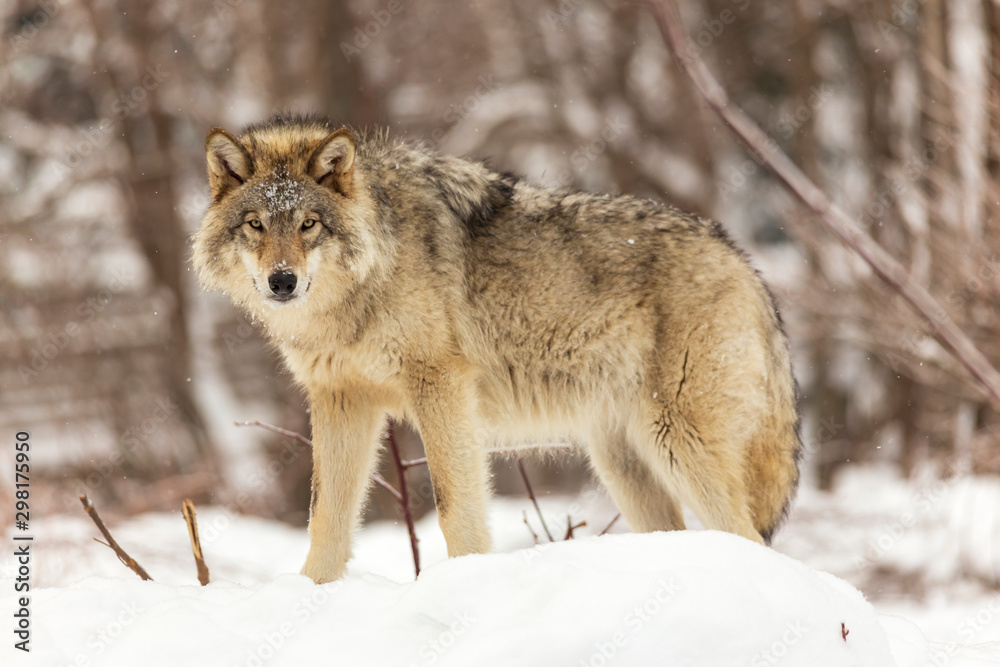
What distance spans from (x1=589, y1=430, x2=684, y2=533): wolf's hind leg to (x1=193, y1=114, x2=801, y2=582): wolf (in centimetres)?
1

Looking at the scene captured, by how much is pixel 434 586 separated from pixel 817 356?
13761 millimetres

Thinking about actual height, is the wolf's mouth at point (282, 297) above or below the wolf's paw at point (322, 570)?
above

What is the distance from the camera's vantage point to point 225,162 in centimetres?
416

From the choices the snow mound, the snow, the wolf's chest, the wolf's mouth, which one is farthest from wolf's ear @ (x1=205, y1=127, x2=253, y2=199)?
the snow mound

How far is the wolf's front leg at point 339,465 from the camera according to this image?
4230 millimetres

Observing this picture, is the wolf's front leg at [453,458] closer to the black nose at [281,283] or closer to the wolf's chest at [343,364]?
the wolf's chest at [343,364]

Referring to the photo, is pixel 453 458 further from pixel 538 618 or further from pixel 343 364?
pixel 538 618

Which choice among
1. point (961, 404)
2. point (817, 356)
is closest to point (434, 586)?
point (961, 404)

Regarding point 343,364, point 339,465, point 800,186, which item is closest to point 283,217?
point 343,364

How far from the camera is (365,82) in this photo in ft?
47.7

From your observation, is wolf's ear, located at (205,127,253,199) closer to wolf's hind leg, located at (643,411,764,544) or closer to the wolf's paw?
the wolf's paw

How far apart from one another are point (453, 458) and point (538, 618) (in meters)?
1.69

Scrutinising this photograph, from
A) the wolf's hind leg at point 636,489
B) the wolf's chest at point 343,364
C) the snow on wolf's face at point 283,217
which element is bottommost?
the wolf's hind leg at point 636,489

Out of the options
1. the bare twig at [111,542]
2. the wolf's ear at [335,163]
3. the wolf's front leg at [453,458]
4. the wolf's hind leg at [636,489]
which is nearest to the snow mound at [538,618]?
the bare twig at [111,542]
